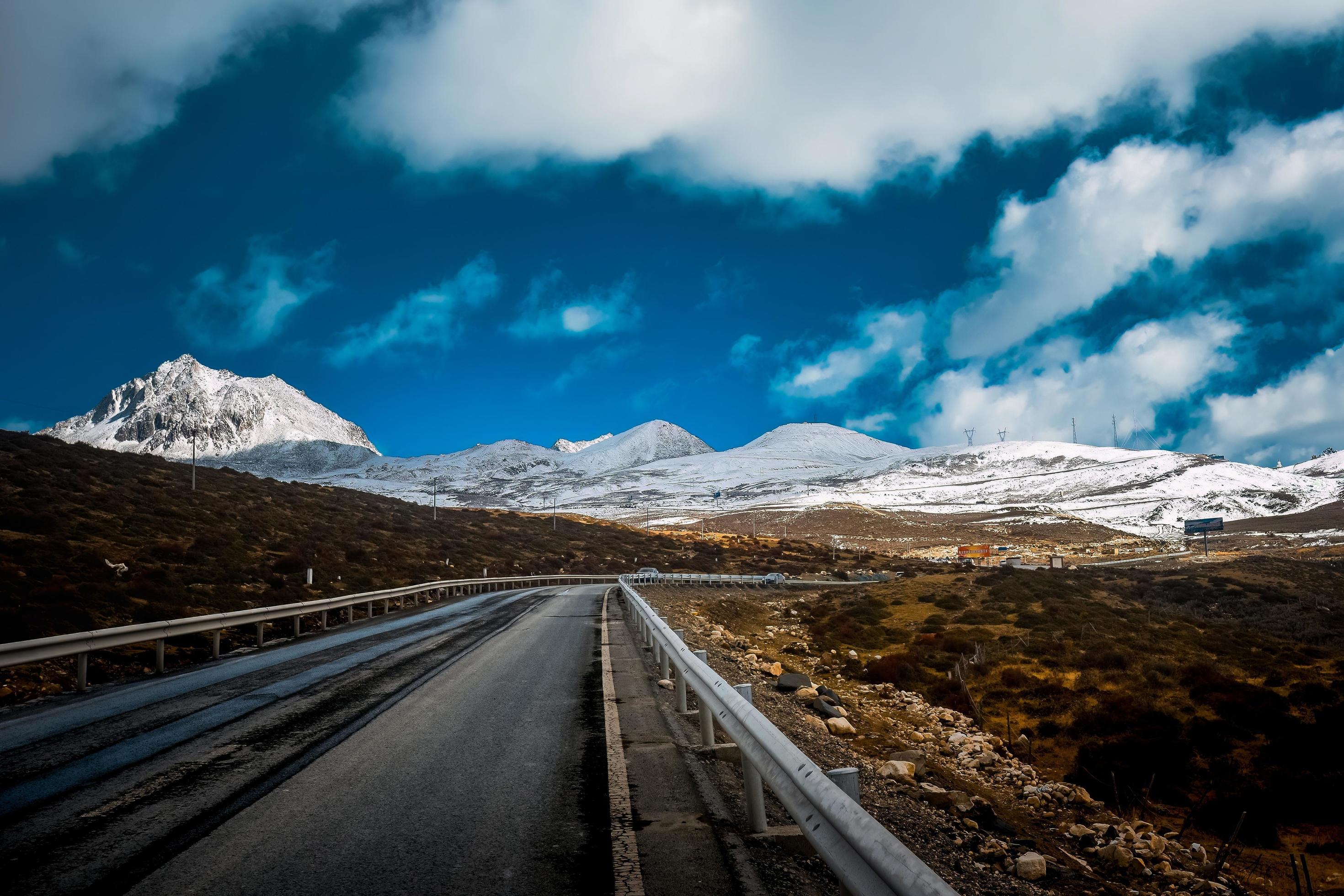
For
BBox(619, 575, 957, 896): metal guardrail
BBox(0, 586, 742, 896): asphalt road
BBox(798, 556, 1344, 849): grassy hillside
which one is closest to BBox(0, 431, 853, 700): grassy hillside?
BBox(0, 586, 742, 896): asphalt road

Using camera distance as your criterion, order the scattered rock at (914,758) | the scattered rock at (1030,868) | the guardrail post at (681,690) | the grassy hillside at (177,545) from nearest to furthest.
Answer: the scattered rock at (1030,868)
the scattered rock at (914,758)
the guardrail post at (681,690)
the grassy hillside at (177,545)

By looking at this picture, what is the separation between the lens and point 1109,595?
29422 millimetres

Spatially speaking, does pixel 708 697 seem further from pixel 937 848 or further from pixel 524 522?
pixel 524 522

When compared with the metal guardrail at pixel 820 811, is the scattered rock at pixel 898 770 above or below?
below

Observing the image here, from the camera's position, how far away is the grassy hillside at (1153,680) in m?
10.2

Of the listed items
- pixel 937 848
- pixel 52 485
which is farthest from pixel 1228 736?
pixel 52 485

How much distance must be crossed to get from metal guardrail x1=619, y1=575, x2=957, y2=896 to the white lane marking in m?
0.89

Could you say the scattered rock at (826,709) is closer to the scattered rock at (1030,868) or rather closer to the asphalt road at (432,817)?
the asphalt road at (432,817)

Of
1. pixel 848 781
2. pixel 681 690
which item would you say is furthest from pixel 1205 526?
pixel 848 781

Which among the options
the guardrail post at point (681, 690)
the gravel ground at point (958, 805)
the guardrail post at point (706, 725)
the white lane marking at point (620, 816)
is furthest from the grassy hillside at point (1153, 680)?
the white lane marking at point (620, 816)

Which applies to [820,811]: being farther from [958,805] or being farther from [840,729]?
[840,729]

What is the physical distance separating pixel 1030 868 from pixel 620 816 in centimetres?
338

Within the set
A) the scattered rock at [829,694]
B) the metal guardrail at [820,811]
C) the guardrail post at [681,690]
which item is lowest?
the scattered rock at [829,694]

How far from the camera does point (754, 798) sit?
188 inches
